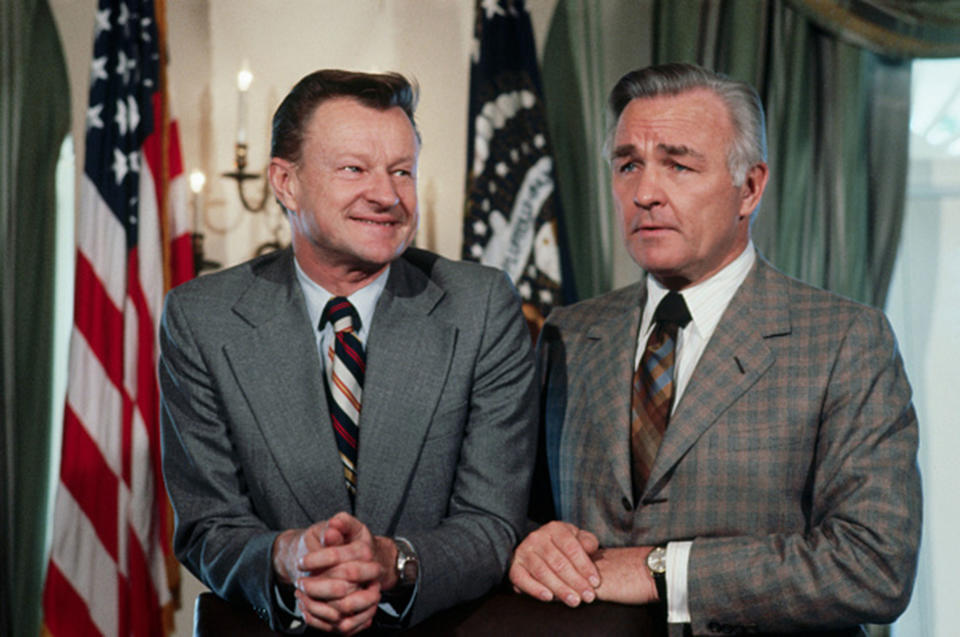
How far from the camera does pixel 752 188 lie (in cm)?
218

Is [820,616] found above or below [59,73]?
below

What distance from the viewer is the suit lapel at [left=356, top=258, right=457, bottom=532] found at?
183 cm

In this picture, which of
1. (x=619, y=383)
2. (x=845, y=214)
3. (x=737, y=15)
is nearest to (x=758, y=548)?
A: (x=619, y=383)

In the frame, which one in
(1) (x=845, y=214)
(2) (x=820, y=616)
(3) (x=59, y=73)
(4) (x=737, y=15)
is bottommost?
(2) (x=820, y=616)

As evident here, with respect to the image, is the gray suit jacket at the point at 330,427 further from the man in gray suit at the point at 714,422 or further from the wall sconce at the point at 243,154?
the wall sconce at the point at 243,154

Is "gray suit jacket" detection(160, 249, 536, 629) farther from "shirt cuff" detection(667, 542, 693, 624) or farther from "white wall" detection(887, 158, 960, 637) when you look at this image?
"white wall" detection(887, 158, 960, 637)

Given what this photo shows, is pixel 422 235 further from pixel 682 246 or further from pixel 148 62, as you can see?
pixel 682 246

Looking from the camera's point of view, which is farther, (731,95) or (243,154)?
(243,154)

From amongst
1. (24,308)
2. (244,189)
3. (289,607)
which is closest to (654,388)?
(289,607)

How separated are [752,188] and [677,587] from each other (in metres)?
0.86

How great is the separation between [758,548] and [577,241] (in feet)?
9.34

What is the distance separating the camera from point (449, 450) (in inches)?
74.4

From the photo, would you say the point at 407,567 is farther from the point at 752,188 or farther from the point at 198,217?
the point at 198,217

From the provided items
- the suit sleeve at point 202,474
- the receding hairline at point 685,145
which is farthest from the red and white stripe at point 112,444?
the receding hairline at point 685,145
